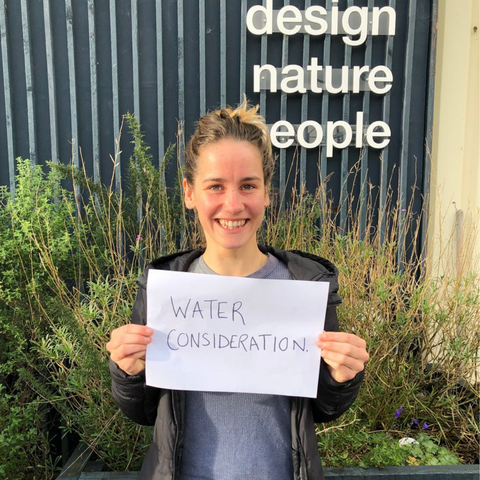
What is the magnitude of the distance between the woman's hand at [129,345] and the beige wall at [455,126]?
9.40 feet

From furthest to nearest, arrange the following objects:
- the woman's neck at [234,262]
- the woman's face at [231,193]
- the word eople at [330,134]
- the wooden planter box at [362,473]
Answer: the word eople at [330,134] → the wooden planter box at [362,473] → the woman's neck at [234,262] → the woman's face at [231,193]

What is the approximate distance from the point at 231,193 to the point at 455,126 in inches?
130

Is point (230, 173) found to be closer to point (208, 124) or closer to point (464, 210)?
point (208, 124)

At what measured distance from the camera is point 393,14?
365 cm

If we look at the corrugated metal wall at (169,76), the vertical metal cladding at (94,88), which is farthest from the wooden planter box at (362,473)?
the vertical metal cladding at (94,88)

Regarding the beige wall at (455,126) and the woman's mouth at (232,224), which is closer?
the woman's mouth at (232,224)

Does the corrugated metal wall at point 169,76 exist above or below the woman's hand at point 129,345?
above


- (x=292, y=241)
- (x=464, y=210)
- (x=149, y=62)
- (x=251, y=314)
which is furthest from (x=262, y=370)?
(x=149, y=62)

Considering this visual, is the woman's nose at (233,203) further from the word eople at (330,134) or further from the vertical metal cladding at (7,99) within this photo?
the vertical metal cladding at (7,99)

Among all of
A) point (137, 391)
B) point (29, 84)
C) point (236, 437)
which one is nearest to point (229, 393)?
point (236, 437)

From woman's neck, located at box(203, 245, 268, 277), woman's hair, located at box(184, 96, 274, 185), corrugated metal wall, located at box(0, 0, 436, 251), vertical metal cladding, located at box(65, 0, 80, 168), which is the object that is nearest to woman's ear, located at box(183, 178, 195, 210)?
woman's hair, located at box(184, 96, 274, 185)

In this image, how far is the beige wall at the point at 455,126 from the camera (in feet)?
11.5

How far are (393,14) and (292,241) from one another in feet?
7.62

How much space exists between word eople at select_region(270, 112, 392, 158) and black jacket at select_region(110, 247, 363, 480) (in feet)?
8.55
